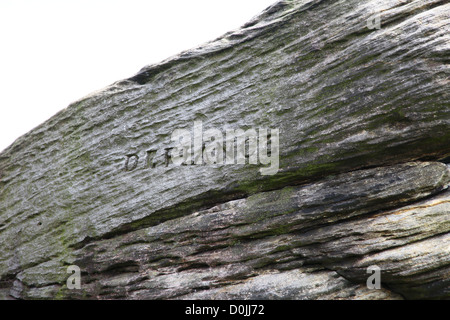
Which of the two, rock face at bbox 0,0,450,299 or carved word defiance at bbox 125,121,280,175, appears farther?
carved word defiance at bbox 125,121,280,175

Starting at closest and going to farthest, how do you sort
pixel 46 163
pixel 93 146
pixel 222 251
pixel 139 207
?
pixel 222 251 < pixel 139 207 < pixel 93 146 < pixel 46 163

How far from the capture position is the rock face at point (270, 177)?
9.55 m

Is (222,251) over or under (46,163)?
under

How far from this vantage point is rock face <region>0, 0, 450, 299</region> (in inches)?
376

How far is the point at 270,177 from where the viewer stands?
1130cm

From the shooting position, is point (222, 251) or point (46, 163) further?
point (46, 163)

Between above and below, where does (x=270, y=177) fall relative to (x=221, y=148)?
below

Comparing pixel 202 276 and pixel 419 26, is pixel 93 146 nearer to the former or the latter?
pixel 202 276

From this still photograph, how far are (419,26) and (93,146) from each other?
13988mm

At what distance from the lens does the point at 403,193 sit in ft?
31.7

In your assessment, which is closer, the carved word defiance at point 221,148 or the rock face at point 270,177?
the rock face at point 270,177

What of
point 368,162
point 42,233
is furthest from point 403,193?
point 42,233

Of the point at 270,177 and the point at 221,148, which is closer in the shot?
the point at 270,177
